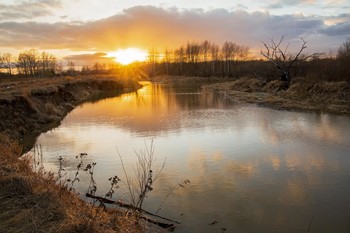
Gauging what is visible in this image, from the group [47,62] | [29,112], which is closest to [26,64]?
[47,62]

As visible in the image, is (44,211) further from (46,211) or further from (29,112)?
(29,112)

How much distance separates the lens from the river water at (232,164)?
26.2 feet

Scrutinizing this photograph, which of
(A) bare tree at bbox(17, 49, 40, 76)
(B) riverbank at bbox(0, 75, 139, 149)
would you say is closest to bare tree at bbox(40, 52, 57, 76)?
(A) bare tree at bbox(17, 49, 40, 76)

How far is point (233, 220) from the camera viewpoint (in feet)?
25.5

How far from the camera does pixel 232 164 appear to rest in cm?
1180

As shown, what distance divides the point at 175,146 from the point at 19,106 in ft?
37.1

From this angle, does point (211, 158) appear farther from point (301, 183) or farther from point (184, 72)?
point (184, 72)

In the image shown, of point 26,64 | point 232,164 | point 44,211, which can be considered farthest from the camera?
point 26,64

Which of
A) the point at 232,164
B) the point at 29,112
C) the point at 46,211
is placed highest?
the point at 29,112

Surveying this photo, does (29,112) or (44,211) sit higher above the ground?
(29,112)

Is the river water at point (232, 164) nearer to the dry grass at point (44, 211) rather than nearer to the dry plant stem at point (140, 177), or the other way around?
the dry plant stem at point (140, 177)

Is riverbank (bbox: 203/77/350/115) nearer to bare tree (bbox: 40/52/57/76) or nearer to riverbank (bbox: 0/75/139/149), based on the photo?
riverbank (bbox: 0/75/139/149)

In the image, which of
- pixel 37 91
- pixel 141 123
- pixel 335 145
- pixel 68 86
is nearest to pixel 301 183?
pixel 335 145

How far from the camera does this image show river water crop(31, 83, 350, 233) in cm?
800
